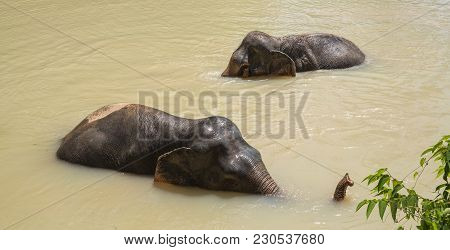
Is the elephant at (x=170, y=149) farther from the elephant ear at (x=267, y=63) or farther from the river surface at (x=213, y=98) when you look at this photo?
the elephant ear at (x=267, y=63)

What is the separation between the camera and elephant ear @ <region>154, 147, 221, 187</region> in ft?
20.7

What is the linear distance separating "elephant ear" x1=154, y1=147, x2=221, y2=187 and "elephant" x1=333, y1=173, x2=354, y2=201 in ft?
3.88

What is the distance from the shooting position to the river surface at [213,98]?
614cm

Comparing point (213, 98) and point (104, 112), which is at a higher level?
point (104, 112)

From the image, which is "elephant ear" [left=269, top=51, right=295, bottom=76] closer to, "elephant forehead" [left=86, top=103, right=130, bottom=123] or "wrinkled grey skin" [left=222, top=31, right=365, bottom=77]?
"wrinkled grey skin" [left=222, top=31, right=365, bottom=77]

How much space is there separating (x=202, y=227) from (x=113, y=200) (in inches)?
39.5

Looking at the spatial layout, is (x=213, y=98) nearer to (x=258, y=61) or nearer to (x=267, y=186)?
(x=258, y=61)

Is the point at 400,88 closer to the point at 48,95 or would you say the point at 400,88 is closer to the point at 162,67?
the point at 162,67

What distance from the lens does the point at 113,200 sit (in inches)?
249

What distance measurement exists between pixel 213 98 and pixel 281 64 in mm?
1381

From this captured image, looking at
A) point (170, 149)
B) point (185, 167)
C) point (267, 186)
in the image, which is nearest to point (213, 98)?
point (170, 149)

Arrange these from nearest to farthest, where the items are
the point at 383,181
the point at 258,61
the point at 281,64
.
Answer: the point at 383,181, the point at 281,64, the point at 258,61

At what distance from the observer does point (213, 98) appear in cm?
867

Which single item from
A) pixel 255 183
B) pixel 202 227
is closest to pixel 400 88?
pixel 255 183
